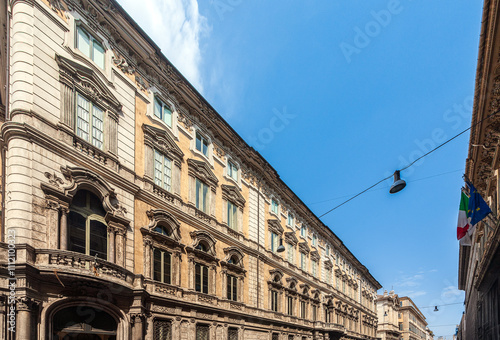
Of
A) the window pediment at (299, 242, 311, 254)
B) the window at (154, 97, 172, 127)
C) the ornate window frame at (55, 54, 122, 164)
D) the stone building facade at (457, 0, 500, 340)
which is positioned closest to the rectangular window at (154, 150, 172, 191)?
the window at (154, 97, 172, 127)

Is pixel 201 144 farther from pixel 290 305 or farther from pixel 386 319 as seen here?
pixel 386 319

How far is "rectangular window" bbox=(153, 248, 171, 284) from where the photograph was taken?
60.1 feet

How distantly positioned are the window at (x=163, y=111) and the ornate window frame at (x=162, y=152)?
0.88 meters

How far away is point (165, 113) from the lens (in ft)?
68.3

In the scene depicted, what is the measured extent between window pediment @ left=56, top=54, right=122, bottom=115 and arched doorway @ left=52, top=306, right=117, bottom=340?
7.89 meters

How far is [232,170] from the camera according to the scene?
89.6 ft

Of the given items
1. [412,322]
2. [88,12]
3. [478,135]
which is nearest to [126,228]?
[88,12]

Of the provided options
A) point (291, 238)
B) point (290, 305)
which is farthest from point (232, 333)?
point (291, 238)

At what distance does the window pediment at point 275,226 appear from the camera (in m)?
31.3

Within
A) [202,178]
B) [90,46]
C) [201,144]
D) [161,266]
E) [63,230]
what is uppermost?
[90,46]

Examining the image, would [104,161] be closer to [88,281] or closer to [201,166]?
[88,281]

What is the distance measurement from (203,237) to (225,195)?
433 centimetres

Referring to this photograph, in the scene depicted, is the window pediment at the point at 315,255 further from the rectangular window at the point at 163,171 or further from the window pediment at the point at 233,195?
the rectangular window at the point at 163,171

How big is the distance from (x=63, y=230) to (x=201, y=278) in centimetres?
963
